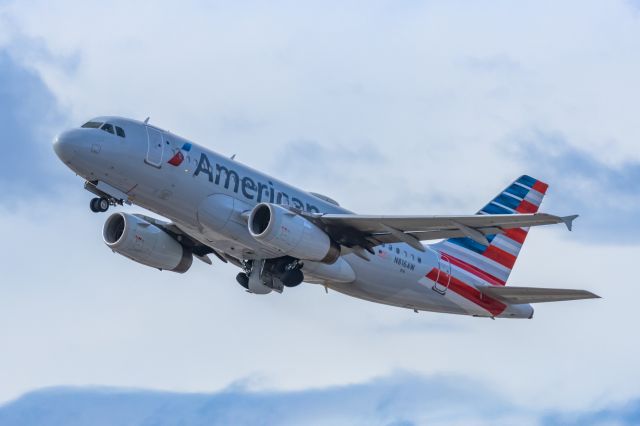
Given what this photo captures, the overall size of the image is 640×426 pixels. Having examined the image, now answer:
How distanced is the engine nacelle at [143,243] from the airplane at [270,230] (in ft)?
0.13

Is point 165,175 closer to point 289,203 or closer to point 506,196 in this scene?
point 289,203

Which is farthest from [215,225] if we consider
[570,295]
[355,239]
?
[570,295]

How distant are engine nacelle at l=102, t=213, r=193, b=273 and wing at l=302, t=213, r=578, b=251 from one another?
6998 mm

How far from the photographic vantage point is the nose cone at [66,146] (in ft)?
137

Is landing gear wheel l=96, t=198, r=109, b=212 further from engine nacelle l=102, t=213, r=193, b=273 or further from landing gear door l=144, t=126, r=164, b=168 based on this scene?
engine nacelle l=102, t=213, r=193, b=273

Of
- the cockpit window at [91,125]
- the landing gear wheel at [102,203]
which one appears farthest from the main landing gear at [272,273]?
the cockpit window at [91,125]

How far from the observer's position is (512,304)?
50156 mm

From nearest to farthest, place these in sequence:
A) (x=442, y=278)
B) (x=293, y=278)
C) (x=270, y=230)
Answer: (x=270, y=230), (x=293, y=278), (x=442, y=278)

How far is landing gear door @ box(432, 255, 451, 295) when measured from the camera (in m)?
49.2

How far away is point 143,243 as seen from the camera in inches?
1901

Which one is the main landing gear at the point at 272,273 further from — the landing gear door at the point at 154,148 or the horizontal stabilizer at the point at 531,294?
the horizontal stabilizer at the point at 531,294

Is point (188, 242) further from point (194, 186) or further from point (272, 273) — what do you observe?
point (194, 186)

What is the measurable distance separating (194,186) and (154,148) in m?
1.83

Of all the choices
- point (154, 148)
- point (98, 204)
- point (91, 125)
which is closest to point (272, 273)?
point (154, 148)
